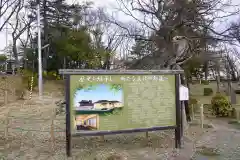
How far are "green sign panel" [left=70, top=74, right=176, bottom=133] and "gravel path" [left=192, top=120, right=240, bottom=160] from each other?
0.92 metres

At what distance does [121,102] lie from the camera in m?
6.09

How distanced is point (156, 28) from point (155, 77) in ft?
20.7

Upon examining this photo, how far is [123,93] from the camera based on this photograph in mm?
6109

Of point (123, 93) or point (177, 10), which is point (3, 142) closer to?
point (123, 93)

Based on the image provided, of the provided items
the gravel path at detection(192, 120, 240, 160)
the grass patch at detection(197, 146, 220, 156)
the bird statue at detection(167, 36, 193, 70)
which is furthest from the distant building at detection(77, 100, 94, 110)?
the bird statue at detection(167, 36, 193, 70)

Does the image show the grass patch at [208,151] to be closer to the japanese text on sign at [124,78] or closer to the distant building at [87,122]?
the japanese text on sign at [124,78]

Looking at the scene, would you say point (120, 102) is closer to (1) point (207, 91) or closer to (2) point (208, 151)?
(2) point (208, 151)

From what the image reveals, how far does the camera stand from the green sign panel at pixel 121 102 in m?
5.77

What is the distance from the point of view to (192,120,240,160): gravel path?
5.99 metres

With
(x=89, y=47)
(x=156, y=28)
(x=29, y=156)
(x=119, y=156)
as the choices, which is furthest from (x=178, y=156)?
(x=89, y=47)

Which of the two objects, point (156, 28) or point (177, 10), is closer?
point (177, 10)

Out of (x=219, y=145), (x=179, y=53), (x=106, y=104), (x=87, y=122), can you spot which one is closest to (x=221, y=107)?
(x=179, y=53)

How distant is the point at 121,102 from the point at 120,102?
22 mm

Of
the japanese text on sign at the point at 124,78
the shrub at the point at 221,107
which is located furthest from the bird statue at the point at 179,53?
the japanese text on sign at the point at 124,78
